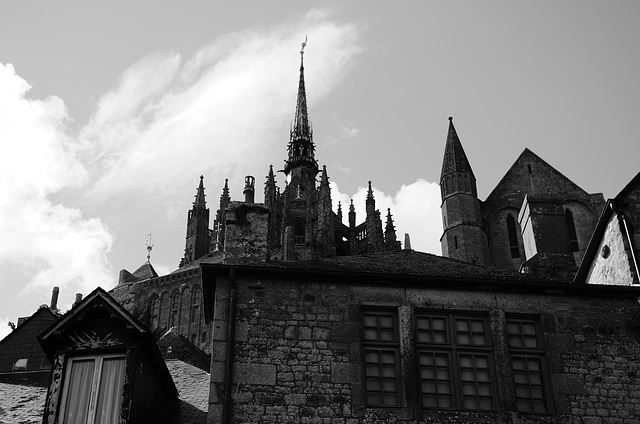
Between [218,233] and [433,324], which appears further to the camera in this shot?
[218,233]

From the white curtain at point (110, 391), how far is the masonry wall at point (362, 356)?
1.51 metres

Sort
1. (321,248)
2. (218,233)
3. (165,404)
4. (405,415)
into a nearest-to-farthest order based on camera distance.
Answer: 1. (405,415)
2. (165,404)
3. (321,248)
4. (218,233)

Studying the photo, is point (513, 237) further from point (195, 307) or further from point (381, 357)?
point (195, 307)

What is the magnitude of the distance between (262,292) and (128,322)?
2.12 meters

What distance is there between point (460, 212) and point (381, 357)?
2804 centimetres

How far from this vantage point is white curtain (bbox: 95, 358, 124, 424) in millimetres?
12727

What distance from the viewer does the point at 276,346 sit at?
43.1 feet

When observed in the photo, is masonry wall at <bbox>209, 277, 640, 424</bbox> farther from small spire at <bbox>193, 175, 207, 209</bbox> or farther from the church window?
small spire at <bbox>193, 175, 207, 209</bbox>

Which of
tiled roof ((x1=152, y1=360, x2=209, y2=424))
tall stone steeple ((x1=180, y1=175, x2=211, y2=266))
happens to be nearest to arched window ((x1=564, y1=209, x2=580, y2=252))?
tiled roof ((x1=152, y1=360, x2=209, y2=424))

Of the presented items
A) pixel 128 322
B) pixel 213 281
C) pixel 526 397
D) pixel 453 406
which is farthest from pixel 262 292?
pixel 526 397

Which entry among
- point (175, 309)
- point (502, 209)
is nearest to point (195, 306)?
point (175, 309)

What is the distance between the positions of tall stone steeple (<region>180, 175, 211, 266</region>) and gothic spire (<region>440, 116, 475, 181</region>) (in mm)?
46459

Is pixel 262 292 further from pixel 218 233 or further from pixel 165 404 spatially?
pixel 218 233

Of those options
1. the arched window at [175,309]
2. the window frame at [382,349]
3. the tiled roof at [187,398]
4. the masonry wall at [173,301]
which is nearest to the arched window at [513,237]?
the tiled roof at [187,398]
